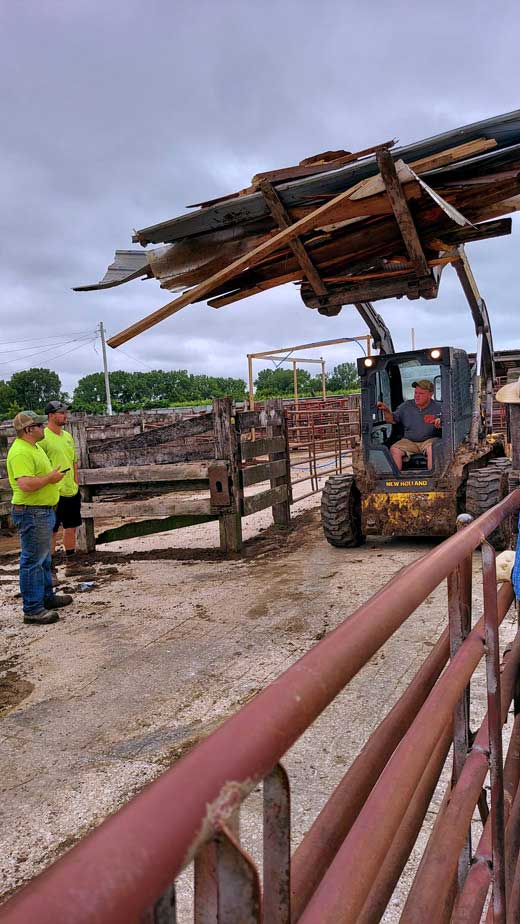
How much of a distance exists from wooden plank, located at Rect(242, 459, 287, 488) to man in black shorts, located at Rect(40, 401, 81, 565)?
203 centimetres

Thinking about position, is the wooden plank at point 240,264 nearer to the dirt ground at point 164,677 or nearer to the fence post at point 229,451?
the dirt ground at point 164,677

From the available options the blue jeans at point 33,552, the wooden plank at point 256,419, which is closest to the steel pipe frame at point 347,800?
the blue jeans at point 33,552

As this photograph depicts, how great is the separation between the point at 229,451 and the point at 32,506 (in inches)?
104

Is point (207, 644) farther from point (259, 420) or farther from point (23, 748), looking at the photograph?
point (259, 420)

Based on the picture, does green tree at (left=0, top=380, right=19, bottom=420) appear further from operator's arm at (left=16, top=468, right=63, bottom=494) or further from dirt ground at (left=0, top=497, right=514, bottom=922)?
operator's arm at (left=16, top=468, right=63, bottom=494)

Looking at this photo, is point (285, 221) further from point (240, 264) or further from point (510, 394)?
point (510, 394)

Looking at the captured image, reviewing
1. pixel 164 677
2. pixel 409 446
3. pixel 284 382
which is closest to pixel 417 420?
pixel 409 446

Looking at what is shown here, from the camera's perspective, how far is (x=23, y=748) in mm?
3551

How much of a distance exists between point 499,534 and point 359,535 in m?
1.66

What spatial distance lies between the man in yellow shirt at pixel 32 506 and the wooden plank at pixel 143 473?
212 cm

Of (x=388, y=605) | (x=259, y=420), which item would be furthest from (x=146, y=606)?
(x=388, y=605)

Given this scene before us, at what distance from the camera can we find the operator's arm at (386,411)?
7844mm

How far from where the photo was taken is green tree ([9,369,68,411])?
82.4 metres

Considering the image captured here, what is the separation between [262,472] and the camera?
8633 millimetres
